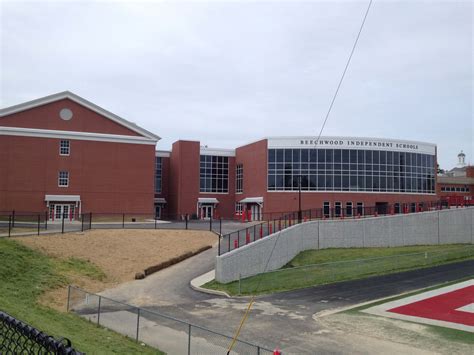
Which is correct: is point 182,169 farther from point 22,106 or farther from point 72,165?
point 22,106

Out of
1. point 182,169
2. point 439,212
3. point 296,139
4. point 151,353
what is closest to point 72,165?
point 182,169

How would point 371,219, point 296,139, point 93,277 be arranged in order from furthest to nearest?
point 296,139 → point 371,219 → point 93,277

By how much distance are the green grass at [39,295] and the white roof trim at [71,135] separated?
2873 centimetres

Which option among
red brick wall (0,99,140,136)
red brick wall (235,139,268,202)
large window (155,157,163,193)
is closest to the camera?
red brick wall (0,99,140,136)

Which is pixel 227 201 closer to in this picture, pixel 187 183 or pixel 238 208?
pixel 238 208

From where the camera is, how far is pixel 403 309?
64.3ft

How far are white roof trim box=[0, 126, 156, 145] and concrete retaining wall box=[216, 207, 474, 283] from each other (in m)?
26.2

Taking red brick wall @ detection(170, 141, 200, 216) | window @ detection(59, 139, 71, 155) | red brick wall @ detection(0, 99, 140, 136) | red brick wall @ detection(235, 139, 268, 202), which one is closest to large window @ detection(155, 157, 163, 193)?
red brick wall @ detection(170, 141, 200, 216)

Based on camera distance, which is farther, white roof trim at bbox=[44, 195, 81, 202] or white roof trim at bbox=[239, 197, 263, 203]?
white roof trim at bbox=[239, 197, 263, 203]

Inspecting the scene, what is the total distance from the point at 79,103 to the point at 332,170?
31.8 meters

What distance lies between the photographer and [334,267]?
29062 mm

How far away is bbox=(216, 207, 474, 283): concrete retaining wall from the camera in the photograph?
2738cm

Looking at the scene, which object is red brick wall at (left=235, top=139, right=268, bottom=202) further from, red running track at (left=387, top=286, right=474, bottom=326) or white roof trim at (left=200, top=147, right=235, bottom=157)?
red running track at (left=387, top=286, right=474, bottom=326)

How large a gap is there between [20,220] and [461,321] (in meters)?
39.3
